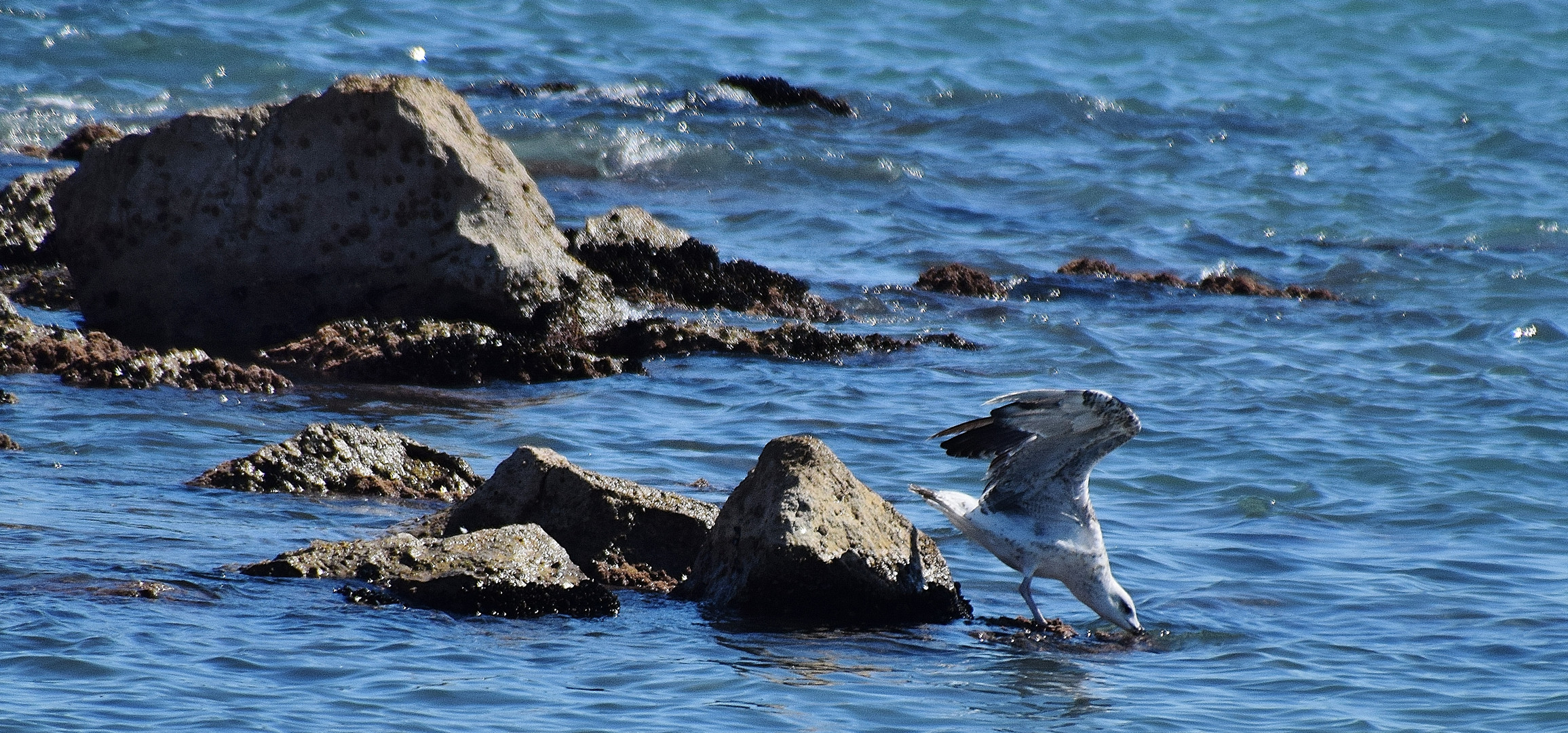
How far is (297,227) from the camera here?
10445mm

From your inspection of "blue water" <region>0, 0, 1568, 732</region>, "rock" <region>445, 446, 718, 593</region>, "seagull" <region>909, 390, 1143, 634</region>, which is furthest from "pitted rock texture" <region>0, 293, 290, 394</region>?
"seagull" <region>909, 390, 1143, 634</region>

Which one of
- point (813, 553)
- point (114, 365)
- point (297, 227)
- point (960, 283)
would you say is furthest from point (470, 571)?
point (960, 283)

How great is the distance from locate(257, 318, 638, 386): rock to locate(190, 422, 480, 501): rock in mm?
2100

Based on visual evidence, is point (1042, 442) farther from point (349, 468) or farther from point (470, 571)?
point (349, 468)

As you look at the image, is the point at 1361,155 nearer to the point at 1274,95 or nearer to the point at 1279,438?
the point at 1274,95

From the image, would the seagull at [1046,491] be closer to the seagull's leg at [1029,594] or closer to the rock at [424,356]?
the seagull's leg at [1029,594]

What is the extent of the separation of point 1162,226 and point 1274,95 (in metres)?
7.87

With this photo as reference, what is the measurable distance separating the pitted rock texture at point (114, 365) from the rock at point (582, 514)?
3006 mm

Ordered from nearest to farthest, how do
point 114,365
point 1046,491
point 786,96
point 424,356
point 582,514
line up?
point 582,514 < point 1046,491 < point 114,365 < point 424,356 < point 786,96

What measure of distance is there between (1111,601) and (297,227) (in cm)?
588

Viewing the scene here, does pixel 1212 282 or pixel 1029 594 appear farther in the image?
pixel 1212 282

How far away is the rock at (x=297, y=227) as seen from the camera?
410 inches

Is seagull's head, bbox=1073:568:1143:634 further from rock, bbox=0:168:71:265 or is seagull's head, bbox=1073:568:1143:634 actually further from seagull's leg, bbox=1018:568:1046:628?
rock, bbox=0:168:71:265

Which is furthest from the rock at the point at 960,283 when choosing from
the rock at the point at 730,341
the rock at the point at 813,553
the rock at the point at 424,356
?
the rock at the point at 813,553
